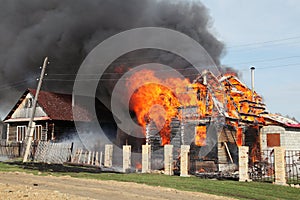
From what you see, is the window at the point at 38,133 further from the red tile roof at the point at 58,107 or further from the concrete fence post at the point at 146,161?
the concrete fence post at the point at 146,161

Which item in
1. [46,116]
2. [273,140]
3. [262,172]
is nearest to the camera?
[262,172]

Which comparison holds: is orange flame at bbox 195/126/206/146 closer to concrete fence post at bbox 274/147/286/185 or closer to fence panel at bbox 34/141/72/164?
concrete fence post at bbox 274/147/286/185

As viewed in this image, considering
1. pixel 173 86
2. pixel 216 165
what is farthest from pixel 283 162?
pixel 173 86

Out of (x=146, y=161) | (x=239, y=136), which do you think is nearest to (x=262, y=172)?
(x=239, y=136)

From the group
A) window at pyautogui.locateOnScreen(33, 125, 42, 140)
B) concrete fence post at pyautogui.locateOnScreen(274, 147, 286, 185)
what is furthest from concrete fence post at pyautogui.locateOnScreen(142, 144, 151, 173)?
window at pyautogui.locateOnScreen(33, 125, 42, 140)

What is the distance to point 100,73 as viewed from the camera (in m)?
28.4

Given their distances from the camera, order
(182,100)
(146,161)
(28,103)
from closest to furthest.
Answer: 1. (146,161)
2. (182,100)
3. (28,103)

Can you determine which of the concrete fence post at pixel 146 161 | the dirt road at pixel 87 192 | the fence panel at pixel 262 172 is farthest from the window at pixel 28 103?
the fence panel at pixel 262 172

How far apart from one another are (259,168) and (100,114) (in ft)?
65.5

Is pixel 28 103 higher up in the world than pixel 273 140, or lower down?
higher up

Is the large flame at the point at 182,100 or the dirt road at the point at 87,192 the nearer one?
the dirt road at the point at 87,192

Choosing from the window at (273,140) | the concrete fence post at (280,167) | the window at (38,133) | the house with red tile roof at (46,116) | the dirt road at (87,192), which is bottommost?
the dirt road at (87,192)

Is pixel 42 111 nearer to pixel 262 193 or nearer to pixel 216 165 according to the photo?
pixel 216 165

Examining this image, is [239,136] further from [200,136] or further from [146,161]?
[146,161]
